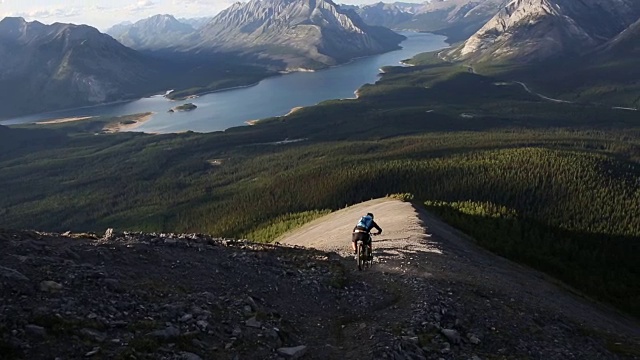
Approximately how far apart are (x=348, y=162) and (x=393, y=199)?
8374 centimetres

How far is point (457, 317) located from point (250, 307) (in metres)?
11.1


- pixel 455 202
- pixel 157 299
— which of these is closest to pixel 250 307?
pixel 157 299

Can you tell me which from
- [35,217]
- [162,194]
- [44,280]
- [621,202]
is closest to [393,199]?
[621,202]

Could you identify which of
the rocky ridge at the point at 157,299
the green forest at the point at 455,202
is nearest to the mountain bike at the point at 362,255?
the rocky ridge at the point at 157,299

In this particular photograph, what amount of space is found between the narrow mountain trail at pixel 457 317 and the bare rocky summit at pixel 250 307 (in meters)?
0.10

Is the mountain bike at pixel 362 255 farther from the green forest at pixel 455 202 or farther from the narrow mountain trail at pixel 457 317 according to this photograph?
the green forest at pixel 455 202

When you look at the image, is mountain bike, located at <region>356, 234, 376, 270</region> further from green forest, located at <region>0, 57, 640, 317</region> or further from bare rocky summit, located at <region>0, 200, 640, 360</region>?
green forest, located at <region>0, 57, 640, 317</region>

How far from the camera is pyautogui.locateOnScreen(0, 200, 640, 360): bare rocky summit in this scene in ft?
61.9

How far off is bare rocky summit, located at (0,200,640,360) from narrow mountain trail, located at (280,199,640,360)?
10 cm

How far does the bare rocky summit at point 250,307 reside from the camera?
18859 mm

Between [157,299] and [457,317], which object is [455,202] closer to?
[457,317]

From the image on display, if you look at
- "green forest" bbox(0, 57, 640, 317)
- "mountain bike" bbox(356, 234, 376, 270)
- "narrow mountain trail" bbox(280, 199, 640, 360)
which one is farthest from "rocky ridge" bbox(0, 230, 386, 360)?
"green forest" bbox(0, 57, 640, 317)

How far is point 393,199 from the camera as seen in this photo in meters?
88.2

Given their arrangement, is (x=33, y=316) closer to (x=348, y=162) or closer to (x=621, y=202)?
(x=621, y=202)
